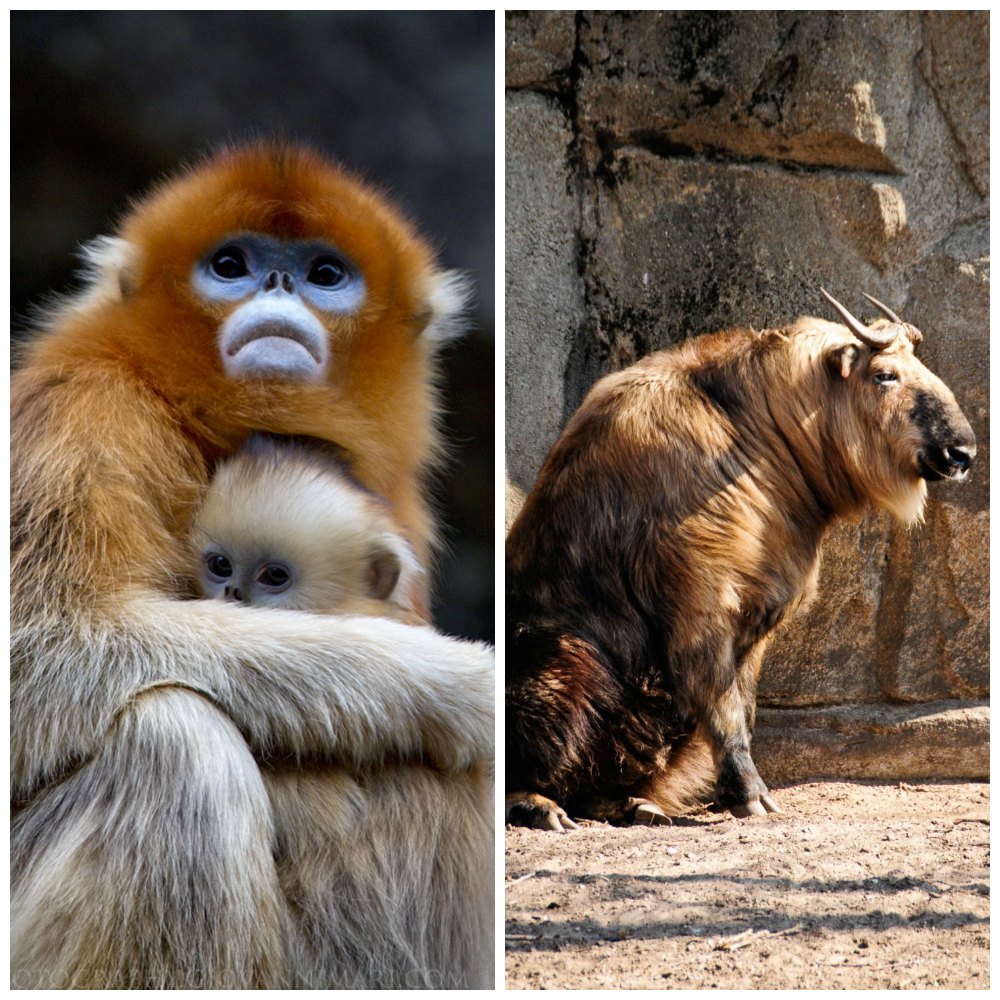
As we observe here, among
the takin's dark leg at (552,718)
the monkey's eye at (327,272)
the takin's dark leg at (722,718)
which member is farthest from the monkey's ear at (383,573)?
the takin's dark leg at (722,718)

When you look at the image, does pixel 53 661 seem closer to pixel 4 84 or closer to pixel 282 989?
pixel 282 989

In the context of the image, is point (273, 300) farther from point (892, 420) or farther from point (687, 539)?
point (892, 420)

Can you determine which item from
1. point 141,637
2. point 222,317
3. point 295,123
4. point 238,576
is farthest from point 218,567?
point 295,123

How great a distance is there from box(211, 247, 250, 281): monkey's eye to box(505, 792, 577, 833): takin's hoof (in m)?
1.36

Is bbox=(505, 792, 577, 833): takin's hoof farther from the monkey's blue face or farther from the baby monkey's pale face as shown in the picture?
the monkey's blue face

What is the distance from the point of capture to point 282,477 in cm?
182

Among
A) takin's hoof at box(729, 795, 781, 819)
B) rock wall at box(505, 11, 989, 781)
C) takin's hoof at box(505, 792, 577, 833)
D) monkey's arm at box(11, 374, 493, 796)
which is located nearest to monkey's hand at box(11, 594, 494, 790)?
monkey's arm at box(11, 374, 493, 796)

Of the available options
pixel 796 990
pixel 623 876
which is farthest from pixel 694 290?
pixel 796 990

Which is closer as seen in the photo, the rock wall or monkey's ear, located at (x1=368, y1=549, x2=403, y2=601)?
monkey's ear, located at (x1=368, y1=549, x2=403, y2=601)

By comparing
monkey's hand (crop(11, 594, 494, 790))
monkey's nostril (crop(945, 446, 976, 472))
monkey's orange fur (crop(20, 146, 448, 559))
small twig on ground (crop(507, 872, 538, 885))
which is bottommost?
small twig on ground (crop(507, 872, 538, 885))

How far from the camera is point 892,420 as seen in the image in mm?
2918

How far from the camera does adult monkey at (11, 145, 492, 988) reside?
165 cm

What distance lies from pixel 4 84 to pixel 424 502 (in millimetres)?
948

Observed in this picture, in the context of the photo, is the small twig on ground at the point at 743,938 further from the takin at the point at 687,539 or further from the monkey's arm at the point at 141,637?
the monkey's arm at the point at 141,637
